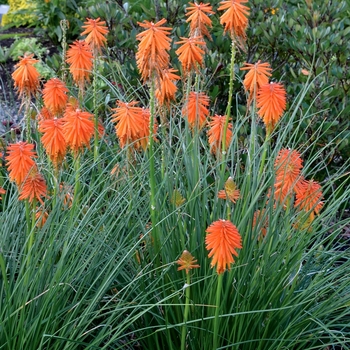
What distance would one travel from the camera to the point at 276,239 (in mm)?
2889

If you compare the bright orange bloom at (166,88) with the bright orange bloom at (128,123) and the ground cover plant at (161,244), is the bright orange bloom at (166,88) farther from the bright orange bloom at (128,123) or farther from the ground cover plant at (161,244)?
the bright orange bloom at (128,123)

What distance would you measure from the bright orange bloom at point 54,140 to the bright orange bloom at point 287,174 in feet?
2.86

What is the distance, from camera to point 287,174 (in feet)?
9.53

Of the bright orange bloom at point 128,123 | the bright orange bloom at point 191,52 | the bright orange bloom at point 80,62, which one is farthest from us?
the bright orange bloom at point 80,62

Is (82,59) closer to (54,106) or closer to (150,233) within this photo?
(54,106)

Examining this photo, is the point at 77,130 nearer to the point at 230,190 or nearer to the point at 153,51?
the point at 153,51

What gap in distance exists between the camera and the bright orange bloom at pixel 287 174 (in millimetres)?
2865

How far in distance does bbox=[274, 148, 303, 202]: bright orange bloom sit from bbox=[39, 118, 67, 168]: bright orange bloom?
871 mm

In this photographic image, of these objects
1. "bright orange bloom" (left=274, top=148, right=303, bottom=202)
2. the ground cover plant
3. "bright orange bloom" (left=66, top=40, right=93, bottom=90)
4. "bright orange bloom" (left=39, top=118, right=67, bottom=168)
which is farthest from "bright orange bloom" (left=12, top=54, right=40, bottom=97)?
"bright orange bloom" (left=274, top=148, right=303, bottom=202)

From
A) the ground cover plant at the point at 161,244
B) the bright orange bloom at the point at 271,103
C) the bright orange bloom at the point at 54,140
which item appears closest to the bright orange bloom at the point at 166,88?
the ground cover plant at the point at 161,244

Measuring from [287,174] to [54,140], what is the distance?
0.95 meters

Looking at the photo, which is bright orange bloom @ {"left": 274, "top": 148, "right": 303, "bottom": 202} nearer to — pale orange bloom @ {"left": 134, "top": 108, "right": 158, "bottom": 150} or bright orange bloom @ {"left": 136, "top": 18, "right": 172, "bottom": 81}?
pale orange bloom @ {"left": 134, "top": 108, "right": 158, "bottom": 150}

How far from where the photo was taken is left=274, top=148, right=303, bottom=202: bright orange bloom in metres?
2.87

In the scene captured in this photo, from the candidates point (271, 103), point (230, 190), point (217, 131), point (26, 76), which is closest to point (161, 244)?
point (230, 190)
